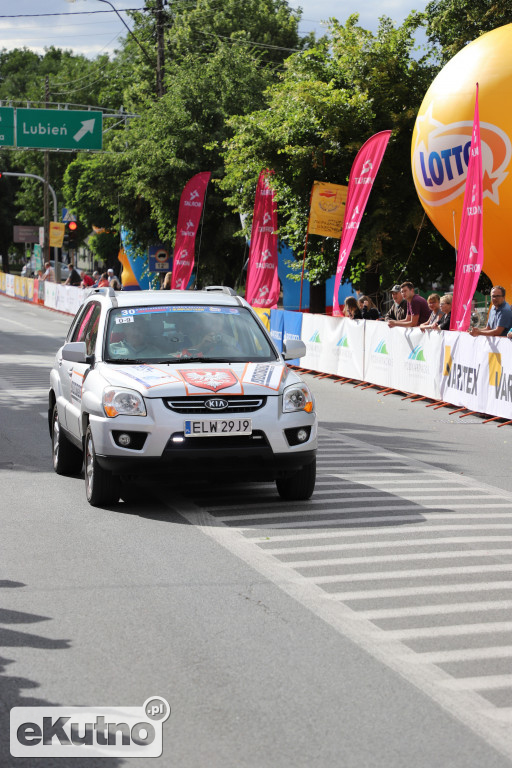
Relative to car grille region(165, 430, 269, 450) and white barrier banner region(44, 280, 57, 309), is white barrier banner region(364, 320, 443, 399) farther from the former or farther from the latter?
white barrier banner region(44, 280, 57, 309)

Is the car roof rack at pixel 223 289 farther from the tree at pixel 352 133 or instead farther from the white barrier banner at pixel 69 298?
the white barrier banner at pixel 69 298

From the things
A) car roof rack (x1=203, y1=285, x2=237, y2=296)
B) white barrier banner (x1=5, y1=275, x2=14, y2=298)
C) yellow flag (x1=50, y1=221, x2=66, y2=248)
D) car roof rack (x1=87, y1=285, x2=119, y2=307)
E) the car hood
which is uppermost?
yellow flag (x1=50, y1=221, x2=66, y2=248)

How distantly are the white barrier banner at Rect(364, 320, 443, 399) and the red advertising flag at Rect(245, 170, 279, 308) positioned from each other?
7146 mm

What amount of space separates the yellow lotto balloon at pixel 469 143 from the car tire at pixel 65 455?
11.7 m

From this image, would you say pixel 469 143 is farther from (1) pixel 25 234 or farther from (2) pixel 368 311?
(1) pixel 25 234

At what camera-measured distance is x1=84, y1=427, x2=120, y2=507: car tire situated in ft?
29.6

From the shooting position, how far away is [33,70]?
12225cm

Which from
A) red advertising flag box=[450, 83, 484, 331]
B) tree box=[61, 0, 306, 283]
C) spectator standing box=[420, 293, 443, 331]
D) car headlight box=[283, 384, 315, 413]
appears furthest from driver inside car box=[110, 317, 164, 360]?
tree box=[61, 0, 306, 283]

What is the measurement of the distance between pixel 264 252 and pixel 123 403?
62.8 ft

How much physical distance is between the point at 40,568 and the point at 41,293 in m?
49.3

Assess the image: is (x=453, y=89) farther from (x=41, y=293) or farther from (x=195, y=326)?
(x=41, y=293)

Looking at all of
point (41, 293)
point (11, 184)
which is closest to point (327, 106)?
point (41, 293)

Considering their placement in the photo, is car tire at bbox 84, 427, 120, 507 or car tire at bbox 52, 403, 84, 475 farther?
car tire at bbox 52, 403, 84, 475

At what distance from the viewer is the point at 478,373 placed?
16219 mm
